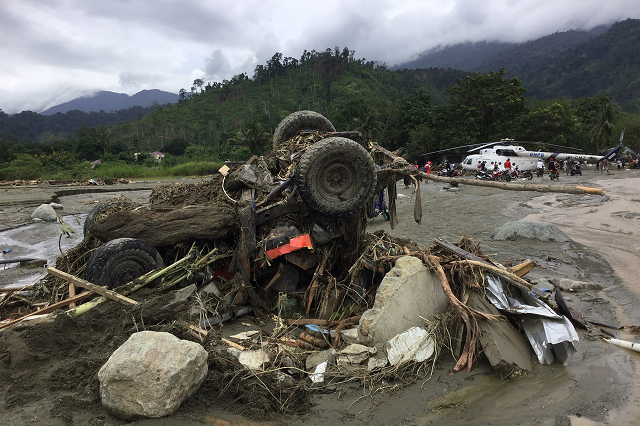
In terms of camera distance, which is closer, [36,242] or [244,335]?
[244,335]

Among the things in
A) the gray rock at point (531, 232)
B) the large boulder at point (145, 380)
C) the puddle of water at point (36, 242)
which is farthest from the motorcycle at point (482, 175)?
the large boulder at point (145, 380)

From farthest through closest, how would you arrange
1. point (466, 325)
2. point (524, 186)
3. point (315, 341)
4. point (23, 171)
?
point (23, 171), point (315, 341), point (466, 325), point (524, 186)

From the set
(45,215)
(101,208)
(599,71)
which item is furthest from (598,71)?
(101,208)

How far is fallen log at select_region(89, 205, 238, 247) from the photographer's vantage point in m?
5.46

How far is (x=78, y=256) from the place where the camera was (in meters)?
5.86

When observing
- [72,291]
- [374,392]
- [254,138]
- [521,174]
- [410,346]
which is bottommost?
[374,392]

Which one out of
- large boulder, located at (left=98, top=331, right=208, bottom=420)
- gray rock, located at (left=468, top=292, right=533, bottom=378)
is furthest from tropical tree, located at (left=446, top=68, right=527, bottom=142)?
large boulder, located at (left=98, top=331, right=208, bottom=420)

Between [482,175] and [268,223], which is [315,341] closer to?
[268,223]

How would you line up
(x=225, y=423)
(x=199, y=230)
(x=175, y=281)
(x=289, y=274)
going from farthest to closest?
(x=289, y=274)
(x=199, y=230)
(x=175, y=281)
(x=225, y=423)

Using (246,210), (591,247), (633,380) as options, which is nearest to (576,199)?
(591,247)

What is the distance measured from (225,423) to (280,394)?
65 cm

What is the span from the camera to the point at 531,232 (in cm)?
1012

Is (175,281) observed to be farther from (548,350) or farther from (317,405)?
(548,350)

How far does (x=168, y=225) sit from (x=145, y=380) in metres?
2.95
